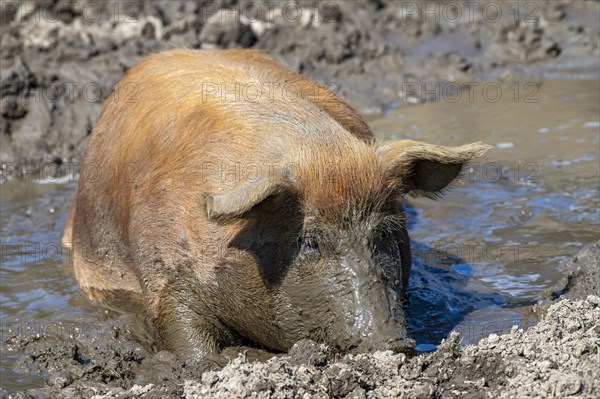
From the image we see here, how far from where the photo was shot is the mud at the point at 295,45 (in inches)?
441

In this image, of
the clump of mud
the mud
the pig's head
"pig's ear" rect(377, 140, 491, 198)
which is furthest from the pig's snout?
the mud

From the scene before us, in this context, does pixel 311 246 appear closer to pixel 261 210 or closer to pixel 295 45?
pixel 261 210

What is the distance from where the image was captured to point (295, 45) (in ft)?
44.1

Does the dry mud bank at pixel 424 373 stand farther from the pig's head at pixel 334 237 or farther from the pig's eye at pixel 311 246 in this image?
the pig's eye at pixel 311 246

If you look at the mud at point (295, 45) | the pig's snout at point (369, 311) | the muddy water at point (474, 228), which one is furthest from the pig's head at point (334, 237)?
the mud at point (295, 45)

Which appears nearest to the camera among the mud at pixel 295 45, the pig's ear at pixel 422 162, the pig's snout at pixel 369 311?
the pig's snout at pixel 369 311

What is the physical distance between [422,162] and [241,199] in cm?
126

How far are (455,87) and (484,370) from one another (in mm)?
9013

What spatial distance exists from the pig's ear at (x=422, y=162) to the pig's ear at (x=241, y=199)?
2.52ft

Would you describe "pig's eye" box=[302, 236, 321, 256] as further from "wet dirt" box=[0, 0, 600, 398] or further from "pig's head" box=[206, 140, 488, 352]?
"wet dirt" box=[0, 0, 600, 398]

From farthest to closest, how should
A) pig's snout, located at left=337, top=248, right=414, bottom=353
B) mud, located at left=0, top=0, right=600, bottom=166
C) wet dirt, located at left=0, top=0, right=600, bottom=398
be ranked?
mud, located at left=0, top=0, right=600, bottom=166
pig's snout, located at left=337, top=248, right=414, bottom=353
wet dirt, located at left=0, top=0, right=600, bottom=398

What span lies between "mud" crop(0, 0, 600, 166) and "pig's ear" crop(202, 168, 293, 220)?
6.17 metres

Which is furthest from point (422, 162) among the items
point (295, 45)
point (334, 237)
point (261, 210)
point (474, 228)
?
point (295, 45)

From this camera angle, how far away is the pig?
17.1 ft
